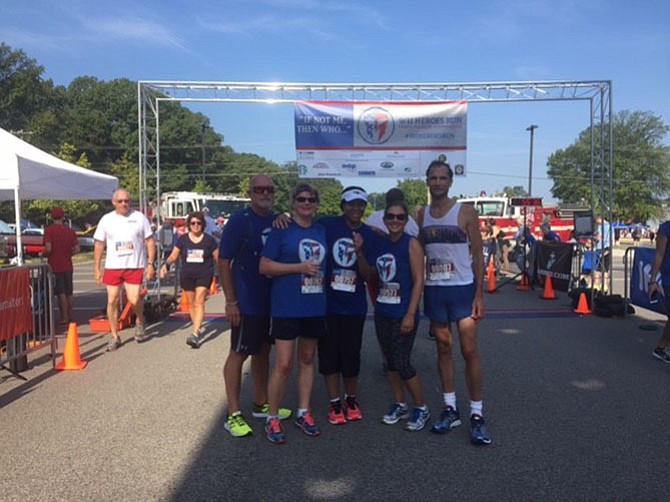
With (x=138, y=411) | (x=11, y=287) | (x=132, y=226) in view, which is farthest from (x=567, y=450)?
(x=132, y=226)

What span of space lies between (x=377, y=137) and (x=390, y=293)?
8.02 meters

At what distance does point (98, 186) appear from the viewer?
993 cm

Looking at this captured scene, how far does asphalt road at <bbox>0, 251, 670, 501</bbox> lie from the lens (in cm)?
350

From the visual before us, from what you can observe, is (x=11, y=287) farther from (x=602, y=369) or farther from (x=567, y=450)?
(x=602, y=369)

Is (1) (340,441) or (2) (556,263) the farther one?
(2) (556,263)

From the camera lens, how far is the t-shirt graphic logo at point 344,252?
4.35 m

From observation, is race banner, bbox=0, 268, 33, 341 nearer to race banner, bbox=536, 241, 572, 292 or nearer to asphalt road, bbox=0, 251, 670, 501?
asphalt road, bbox=0, 251, 670, 501

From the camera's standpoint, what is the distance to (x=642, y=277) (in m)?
8.53

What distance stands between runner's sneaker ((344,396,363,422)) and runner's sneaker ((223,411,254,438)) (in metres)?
0.80

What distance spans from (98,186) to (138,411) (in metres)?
6.05

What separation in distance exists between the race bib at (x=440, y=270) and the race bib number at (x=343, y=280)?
0.60 m

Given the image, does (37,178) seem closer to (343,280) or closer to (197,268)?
(197,268)

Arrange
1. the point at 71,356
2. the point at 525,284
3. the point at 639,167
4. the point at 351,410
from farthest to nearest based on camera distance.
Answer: the point at 639,167
the point at 525,284
the point at 71,356
the point at 351,410

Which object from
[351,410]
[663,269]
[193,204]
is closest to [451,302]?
[351,410]
